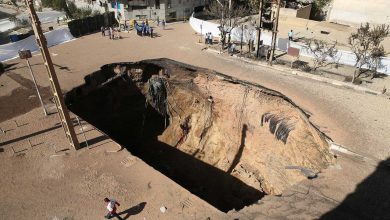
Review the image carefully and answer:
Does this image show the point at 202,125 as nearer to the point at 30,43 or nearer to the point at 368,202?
the point at 368,202

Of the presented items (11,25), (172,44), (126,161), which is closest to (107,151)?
(126,161)

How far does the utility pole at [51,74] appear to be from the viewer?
541 inches

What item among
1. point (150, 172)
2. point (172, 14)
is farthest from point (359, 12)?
point (150, 172)

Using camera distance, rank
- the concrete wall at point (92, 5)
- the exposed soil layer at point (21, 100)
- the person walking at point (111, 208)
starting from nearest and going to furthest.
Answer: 1. the person walking at point (111, 208)
2. the exposed soil layer at point (21, 100)
3. the concrete wall at point (92, 5)

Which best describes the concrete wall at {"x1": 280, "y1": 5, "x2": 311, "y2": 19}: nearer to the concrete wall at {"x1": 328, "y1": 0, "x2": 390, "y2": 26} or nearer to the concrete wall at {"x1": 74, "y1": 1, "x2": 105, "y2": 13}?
the concrete wall at {"x1": 328, "y1": 0, "x2": 390, "y2": 26}

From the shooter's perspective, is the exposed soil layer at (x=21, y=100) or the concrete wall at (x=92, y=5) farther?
the concrete wall at (x=92, y=5)

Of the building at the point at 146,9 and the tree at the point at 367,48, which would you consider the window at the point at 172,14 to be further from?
the tree at the point at 367,48

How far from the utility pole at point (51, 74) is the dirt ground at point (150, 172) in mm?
919

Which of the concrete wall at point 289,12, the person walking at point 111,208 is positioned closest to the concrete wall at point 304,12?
the concrete wall at point 289,12

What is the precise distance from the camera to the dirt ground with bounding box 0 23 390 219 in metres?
12.6

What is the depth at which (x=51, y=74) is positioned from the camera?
14883 millimetres

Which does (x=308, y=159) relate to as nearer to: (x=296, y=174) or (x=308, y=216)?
(x=296, y=174)

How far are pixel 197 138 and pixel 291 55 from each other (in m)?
10.1

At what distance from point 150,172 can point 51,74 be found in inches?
254
